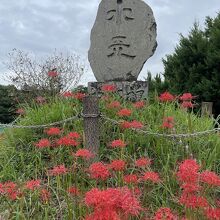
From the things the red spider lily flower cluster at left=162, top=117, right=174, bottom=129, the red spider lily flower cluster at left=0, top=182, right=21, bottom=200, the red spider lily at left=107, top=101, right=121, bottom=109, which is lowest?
the red spider lily flower cluster at left=0, top=182, right=21, bottom=200

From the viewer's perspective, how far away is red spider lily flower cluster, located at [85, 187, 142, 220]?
1564 millimetres

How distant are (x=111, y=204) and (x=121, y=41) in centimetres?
531

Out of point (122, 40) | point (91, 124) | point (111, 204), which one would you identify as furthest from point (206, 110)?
point (111, 204)

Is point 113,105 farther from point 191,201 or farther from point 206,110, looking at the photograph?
point 191,201

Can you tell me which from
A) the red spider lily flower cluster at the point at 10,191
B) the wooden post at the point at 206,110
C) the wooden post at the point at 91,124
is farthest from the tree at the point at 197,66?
the red spider lily flower cluster at the point at 10,191

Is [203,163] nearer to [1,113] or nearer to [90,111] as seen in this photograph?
[90,111]

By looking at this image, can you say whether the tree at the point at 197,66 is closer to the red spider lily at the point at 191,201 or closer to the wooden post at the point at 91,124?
the wooden post at the point at 91,124

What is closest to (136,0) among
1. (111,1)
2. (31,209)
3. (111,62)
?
(111,1)

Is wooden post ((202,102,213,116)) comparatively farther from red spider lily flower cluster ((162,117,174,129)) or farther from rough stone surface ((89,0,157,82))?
red spider lily flower cluster ((162,117,174,129))

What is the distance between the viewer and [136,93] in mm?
6320

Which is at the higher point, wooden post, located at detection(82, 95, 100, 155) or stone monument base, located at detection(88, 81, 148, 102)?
stone monument base, located at detection(88, 81, 148, 102)

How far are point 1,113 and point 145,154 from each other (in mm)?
15499

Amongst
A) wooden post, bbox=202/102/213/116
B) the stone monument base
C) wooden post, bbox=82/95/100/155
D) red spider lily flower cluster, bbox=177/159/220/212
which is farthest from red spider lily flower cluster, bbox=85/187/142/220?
the stone monument base

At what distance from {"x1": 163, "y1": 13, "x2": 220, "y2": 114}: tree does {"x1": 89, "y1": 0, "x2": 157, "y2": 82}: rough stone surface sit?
5.54 metres
